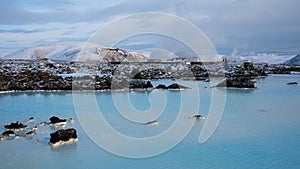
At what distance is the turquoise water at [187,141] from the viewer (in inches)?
268

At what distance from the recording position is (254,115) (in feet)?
38.0

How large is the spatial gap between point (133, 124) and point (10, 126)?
3.41 metres

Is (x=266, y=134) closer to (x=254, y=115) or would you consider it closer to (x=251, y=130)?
(x=251, y=130)

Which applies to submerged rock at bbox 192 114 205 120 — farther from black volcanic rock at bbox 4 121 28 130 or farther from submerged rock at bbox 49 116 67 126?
black volcanic rock at bbox 4 121 28 130

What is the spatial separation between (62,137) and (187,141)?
3.01 metres

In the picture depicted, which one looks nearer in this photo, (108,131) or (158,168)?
(158,168)

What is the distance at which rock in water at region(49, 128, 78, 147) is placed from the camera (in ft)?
25.7

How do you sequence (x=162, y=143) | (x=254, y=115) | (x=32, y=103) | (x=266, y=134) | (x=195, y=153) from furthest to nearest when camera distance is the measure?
(x=32, y=103)
(x=254, y=115)
(x=266, y=134)
(x=162, y=143)
(x=195, y=153)

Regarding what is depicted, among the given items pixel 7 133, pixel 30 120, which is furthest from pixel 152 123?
pixel 7 133

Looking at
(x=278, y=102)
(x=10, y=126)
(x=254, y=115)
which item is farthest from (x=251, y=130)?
(x=10, y=126)

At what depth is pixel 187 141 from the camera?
8273 millimetres

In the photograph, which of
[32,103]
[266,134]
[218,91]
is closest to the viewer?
[266,134]

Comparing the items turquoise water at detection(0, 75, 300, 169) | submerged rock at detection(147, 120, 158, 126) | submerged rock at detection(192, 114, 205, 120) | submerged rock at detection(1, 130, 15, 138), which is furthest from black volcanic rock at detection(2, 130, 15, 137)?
submerged rock at detection(192, 114, 205, 120)

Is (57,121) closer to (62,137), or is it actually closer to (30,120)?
(30,120)
